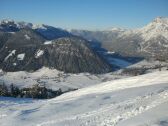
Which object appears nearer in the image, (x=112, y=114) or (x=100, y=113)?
(x=112, y=114)

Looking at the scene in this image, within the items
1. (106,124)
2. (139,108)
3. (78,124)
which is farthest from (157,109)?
(78,124)

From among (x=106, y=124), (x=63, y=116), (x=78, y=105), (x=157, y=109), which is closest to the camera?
(x=106, y=124)

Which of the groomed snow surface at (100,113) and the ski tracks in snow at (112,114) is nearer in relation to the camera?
the groomed snow surface at (100,113)

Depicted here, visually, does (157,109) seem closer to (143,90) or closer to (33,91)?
(143,90)

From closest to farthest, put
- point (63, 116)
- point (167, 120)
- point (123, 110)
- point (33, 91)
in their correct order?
point (167, 120) → point (123, 110) → point (63, 116) → point (33, 91)

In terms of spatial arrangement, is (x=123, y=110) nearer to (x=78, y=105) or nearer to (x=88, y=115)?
(x=88, y=115)

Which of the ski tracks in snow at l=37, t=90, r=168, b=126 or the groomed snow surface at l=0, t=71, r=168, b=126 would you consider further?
the ski tracks in snow at l=37, t=90, r=168, b=126

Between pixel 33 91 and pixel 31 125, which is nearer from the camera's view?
pixel 31 125

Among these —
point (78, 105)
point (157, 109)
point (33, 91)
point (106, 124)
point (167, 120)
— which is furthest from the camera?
point (33, 91)

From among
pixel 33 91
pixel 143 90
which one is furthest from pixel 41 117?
pixel 33 91
